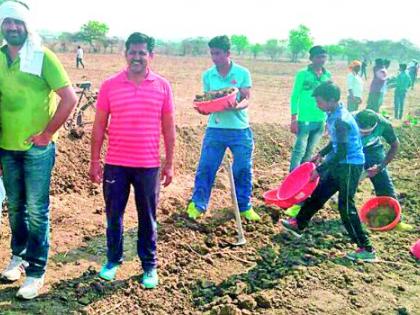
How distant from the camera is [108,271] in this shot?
3.75 m

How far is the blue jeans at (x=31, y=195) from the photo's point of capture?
10.5 feet

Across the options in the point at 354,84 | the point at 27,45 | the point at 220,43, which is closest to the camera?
the point at 27,45

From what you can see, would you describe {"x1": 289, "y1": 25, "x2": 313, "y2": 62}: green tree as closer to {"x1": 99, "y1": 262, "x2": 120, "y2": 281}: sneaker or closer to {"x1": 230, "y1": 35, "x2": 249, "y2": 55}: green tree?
{"x1": 230, "y1": 35, "x2": 249, "y2": 55}: green tree

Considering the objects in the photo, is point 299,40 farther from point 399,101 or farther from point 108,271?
point 108,271

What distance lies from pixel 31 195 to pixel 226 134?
7.40 ft

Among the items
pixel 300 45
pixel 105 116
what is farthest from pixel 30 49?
pixel 300 45

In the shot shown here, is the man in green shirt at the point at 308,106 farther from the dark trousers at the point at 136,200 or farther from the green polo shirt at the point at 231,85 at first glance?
the dark trousers at the point at 136,200

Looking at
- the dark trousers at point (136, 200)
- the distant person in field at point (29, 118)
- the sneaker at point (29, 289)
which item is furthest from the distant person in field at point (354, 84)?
the sneaker at point (29, 289)

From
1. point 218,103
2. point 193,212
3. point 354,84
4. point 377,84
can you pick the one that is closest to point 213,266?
point 193,212

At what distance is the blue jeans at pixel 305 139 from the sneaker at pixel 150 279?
2.73 meters

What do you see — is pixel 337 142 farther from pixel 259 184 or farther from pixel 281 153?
pixel 281 153

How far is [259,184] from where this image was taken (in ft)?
22.3

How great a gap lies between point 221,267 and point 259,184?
8.53ft

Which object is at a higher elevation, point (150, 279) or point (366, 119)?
point (366, 119)
